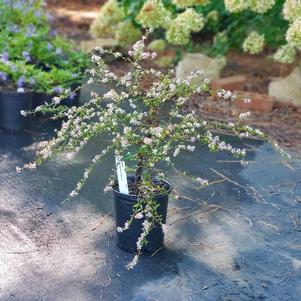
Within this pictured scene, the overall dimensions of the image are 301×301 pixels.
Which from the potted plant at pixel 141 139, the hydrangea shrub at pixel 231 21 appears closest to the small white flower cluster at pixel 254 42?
the hydrangea shrub at pixel 231 21

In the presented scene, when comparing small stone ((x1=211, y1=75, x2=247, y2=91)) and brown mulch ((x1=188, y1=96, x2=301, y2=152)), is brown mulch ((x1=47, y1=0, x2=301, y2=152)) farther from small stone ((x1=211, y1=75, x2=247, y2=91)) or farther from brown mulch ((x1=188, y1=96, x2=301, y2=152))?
small stone ((x1=211, y1=75, x2=247, y2=91))

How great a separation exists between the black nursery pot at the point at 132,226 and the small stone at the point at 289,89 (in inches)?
115

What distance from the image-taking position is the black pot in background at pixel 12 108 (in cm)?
446

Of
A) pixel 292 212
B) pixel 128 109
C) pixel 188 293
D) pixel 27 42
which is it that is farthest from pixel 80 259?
pixel 27 42

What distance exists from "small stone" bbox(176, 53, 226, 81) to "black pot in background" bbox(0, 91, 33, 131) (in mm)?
1894

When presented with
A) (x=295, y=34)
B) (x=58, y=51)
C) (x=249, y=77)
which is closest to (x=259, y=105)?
(x=295, y=34)

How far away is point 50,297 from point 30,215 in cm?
77

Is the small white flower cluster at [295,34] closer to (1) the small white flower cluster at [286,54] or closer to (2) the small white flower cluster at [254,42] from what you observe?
(1) the small white flower cluster at [286,54]

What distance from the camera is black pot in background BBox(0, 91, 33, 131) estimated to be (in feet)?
14.6

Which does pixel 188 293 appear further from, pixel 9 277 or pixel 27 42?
pixel 27 42

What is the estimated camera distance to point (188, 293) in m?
2.67

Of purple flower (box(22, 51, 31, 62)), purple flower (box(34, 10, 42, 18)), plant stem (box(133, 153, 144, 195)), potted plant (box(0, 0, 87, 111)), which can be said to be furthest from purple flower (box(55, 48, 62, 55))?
plant stem (box(133, 153, 144, 195))

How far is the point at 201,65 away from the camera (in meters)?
6.02

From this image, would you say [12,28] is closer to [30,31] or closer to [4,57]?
[30,31]
